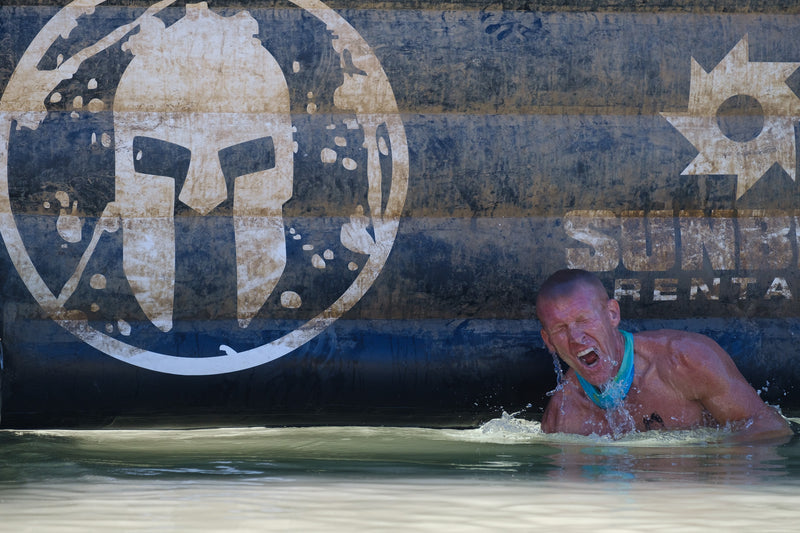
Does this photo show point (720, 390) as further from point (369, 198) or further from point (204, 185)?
point (204, 185)

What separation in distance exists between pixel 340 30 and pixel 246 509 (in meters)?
1.94

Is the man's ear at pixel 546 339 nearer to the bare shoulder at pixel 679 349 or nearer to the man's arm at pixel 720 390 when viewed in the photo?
the bare shoulder at pixel 679 349

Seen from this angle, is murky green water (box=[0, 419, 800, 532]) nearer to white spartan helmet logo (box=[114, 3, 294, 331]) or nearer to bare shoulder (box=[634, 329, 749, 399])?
bare shoulder (box=[634, 329, 749, 399])

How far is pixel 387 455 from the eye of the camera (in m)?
2.50

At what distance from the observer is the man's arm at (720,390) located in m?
2.77

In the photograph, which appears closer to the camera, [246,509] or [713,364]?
[246,509]

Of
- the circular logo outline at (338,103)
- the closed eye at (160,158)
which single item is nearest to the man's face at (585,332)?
the circular logo outline at (338,103)

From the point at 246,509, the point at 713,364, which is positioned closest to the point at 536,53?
the point at 713,364

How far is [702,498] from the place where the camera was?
1.75 metres

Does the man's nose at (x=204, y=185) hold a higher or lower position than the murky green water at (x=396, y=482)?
higher

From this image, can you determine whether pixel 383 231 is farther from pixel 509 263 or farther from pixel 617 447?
pixel 617 447

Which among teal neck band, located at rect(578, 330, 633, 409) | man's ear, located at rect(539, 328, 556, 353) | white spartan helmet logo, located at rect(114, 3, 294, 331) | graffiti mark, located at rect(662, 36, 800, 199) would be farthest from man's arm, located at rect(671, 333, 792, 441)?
white spartan helmet logo, located at rect(114, 3, 294, 331)

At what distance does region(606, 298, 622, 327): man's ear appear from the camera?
2941 mm

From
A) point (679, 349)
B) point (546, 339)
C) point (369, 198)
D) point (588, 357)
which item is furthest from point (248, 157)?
point (679, 349)
